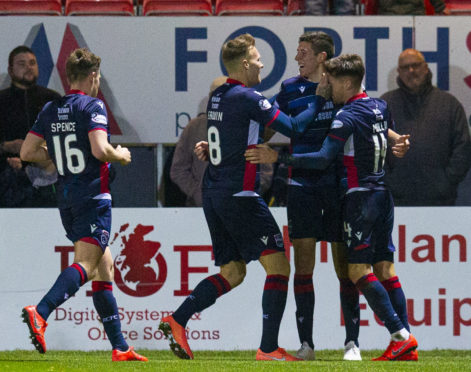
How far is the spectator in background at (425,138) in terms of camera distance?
8.64 metres

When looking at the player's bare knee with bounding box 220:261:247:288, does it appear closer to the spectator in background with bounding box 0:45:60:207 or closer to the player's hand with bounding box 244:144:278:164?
the player's hand with bounding box 244:144:278:164

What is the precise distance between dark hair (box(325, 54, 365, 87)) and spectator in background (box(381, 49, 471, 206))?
2.35 meters

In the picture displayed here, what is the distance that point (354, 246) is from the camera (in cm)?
629

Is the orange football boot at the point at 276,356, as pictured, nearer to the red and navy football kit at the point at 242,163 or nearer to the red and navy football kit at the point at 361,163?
the red and navy football kit at the point at 242,163

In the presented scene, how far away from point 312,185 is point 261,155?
583 millimetres

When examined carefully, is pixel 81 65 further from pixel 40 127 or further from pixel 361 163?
pixel 361 163

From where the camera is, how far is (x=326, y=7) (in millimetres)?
9273

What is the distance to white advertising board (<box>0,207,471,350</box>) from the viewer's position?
Answer: 7.84 m

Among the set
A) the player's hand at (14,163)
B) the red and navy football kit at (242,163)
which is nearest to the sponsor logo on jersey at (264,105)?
the red and navy football kit at (242,163)

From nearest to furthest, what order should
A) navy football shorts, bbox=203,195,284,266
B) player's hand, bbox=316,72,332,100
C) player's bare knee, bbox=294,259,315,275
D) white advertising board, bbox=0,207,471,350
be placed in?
navy football shorts, bbox=203,195,284,266 → player's hand, bbox=316,72,332,100 → player's bare knee, bbox=294,259,315,275 → white advertising board, bbox=0,207,471,350

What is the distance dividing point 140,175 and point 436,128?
8.85ft

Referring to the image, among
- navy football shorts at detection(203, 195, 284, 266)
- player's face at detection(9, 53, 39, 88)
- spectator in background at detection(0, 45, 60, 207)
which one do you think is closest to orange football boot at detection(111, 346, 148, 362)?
navy football shorts at detection(203, 195, 284, 266)

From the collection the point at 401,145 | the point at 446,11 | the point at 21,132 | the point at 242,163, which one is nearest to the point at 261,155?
the point at 242,163

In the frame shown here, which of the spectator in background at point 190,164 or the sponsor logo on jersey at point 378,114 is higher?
the sponsor logo on jersey at point 378,114
